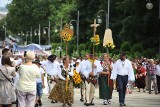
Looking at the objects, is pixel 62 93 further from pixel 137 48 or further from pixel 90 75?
pixel 137 48

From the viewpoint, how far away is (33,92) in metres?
13.0

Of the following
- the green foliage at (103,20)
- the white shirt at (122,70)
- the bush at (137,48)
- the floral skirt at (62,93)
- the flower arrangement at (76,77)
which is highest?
the green foliage at (103,20)

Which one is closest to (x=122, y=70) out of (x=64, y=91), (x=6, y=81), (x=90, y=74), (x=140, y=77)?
(x=90, y=74)

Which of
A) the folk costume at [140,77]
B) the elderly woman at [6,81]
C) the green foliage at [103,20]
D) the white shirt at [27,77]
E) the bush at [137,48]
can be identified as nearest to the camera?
the white shirt at [27,77]

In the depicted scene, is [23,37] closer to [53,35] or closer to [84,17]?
[53,35]

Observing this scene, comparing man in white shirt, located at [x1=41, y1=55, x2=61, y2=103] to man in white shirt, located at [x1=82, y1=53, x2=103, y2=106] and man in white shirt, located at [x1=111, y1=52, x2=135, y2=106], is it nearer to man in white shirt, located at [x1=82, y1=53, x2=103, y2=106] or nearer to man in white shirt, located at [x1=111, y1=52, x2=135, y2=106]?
man in white shirt, located at [x1=82, y1=53, x2=103, y2=106]

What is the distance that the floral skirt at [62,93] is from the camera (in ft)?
61.8

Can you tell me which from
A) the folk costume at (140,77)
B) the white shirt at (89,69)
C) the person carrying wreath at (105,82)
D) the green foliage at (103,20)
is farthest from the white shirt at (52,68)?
the green foliage at (103,20)

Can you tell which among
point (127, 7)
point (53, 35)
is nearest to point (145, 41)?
point (127, 7)

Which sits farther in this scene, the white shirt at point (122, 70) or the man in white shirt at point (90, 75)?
the man in white shirt at point (90, 75)

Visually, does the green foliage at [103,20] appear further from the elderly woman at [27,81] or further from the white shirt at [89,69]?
the elderly woman at [27,81]

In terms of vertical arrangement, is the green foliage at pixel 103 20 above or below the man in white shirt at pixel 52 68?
above

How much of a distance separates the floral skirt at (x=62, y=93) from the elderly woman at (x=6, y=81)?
17.9 feet

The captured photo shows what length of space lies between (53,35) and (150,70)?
80.3 meters
